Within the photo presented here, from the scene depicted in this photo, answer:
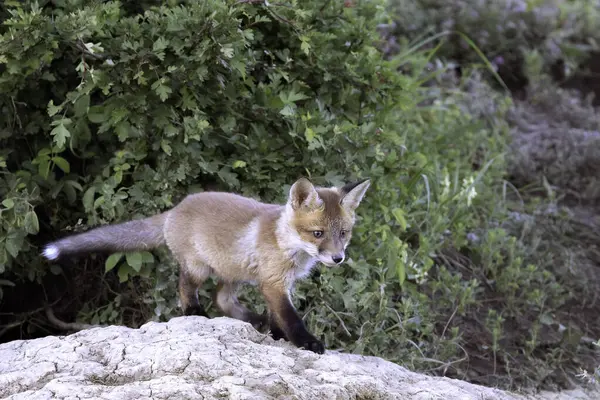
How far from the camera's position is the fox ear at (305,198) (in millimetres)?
4336

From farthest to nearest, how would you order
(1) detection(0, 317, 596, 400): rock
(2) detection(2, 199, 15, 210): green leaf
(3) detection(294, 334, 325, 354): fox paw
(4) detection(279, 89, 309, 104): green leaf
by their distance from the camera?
(4) detection(279, 89, 309, 104): green leaf → (2) detection(2, 199, 15, 210): green leaf → (3) detection(294, 334, 325, 354): fox paw → (1) detection(0, 317, 596, 400): rock

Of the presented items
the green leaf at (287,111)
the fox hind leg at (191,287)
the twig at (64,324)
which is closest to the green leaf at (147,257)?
the fox hind leg at (191,287)

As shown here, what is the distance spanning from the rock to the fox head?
1.66 ft

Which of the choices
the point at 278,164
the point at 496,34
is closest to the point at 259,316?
the point at 278,164

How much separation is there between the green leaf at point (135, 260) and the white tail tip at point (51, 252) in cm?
38

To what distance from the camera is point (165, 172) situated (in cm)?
501

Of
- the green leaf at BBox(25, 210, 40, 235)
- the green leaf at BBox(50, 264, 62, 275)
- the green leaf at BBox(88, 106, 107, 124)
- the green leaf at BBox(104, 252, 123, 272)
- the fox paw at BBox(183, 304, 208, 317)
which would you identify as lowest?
the green leaf at BBox(50, 264, 62, 275)

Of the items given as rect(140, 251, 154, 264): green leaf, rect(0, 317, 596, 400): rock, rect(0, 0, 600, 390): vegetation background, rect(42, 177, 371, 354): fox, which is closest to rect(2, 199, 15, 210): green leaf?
rect(0, 0, 600, 390): vegetation background

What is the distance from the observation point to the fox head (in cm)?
431

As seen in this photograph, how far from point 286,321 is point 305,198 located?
0.61 meters

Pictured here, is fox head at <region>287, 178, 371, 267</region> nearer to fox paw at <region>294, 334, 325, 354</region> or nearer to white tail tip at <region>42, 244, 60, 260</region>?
fox paw at <region>294, 334, 325, 354</region>

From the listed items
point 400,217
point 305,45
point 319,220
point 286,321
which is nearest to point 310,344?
point 286,321

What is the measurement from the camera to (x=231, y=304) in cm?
482

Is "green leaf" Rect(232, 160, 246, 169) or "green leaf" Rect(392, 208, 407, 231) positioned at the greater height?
"green leaf" Rect(232, 160, 246, 169)
